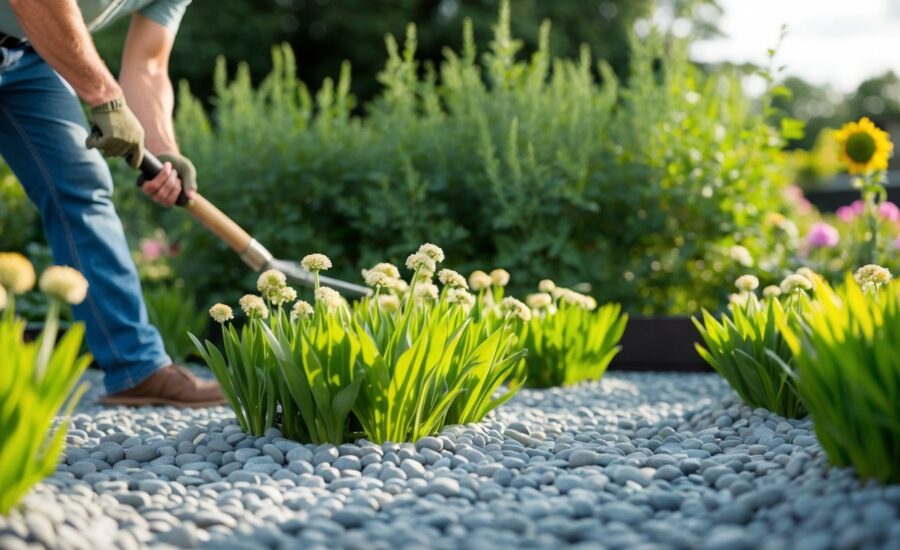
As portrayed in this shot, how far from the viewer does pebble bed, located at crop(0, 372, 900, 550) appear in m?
1.58

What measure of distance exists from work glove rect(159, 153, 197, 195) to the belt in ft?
1.70

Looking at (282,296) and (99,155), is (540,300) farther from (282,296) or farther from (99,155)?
(99,155)

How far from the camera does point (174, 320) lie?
14.3 feet

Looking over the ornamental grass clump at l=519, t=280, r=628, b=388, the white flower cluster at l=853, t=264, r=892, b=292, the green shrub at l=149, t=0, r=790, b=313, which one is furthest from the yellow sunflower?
the white flower cluster at l=853, t=264, r=892, b=292

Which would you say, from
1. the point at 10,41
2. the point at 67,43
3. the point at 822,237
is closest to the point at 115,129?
the point at 67,43

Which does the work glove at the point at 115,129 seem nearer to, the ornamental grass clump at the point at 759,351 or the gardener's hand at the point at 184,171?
the gardener's hand at the point at 184,171

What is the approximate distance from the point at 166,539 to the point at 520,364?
1.80 metres

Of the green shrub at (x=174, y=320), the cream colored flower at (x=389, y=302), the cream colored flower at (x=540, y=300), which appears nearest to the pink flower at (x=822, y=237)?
the cream colored flower at (x=540, y=300)

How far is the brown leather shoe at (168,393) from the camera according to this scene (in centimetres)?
315

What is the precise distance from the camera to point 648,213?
4.45 meters

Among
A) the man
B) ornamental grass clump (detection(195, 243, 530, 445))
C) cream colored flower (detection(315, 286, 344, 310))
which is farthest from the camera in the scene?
the man

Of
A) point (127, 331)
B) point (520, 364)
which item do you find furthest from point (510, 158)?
point (127, 331)

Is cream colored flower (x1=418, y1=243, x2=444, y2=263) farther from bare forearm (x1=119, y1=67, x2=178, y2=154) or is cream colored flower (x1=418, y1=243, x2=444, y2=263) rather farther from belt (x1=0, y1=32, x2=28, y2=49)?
belt (x1=0, y1=32, x2=28, y2=49)

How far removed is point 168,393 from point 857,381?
2.27m
